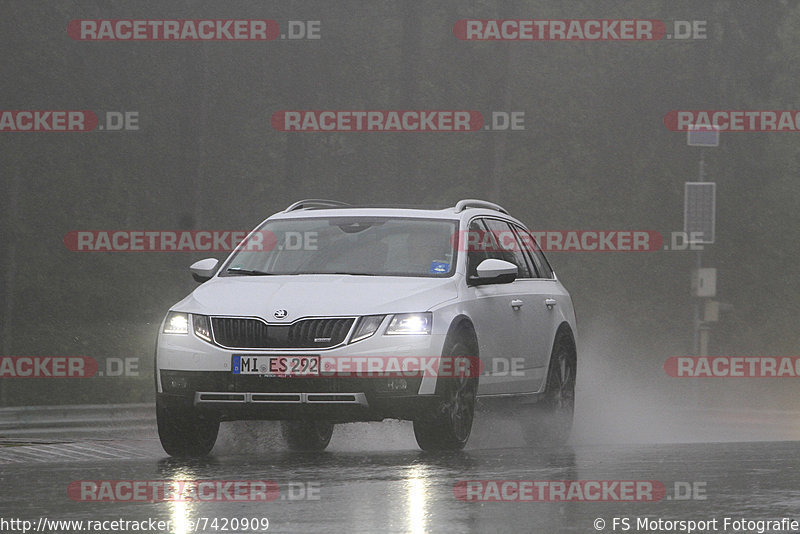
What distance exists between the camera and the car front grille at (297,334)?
9.89 meters

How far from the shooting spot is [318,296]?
10133mm

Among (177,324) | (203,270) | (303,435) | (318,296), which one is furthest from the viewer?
(303,435)

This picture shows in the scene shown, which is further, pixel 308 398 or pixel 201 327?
pixel 201 327

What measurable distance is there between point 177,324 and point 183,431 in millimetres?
742

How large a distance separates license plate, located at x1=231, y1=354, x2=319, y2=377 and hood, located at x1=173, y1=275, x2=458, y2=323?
255mm

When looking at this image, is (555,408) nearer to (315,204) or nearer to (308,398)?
(315,204)

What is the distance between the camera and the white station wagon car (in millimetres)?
9883

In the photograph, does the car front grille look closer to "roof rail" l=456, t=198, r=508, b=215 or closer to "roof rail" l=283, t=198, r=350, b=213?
"roof rail" l=456, t=198, r=508, b=215

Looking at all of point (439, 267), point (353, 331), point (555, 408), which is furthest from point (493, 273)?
point (555, 408)

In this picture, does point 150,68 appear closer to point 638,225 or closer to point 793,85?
point 638,225

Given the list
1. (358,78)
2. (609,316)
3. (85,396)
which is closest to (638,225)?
(609,316)

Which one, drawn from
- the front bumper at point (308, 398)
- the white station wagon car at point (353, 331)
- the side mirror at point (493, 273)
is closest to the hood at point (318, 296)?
the white station wagon car at point (353, 331)

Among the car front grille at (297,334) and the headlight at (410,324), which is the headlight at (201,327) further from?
the headlight at (410,324)

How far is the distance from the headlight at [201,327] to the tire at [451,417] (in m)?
1.49
